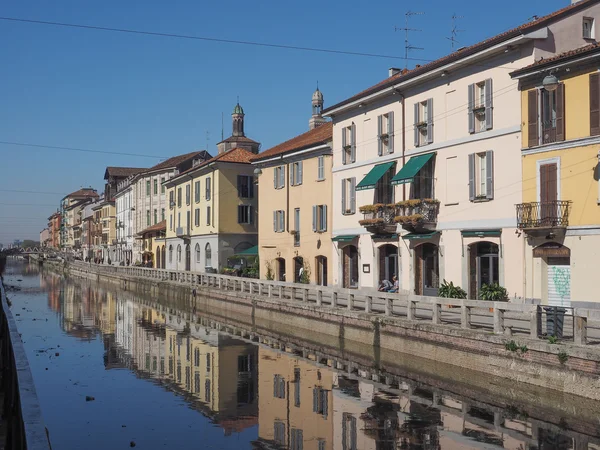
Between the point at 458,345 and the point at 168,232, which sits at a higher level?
the point at 168,232

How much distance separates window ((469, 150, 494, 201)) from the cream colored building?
0.14 feet

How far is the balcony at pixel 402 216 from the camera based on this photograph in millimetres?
29562

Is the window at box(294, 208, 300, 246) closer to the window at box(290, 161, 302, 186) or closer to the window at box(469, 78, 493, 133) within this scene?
the window at box(290, 161, 302, 186)

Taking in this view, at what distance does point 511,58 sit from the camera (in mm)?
25391

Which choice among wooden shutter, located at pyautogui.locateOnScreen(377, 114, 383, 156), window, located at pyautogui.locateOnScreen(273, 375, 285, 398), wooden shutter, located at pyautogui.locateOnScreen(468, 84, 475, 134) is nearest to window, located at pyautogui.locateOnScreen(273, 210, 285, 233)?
wooden shutter, located at pyautogui.locateOnScreen(377, 114, 383, 156)

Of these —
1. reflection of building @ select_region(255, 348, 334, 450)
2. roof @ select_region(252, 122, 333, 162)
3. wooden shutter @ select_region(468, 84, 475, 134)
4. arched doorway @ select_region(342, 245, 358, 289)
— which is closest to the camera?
reflection of building @ select_region(255, 348, 334, 450)

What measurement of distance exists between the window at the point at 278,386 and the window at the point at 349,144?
18.1 metres

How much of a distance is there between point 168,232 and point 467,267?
48.3m

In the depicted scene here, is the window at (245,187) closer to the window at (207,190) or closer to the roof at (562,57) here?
the window at (207,190)

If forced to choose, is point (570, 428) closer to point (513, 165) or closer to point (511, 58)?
point (513, 165)

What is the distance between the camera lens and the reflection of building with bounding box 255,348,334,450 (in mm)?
14078

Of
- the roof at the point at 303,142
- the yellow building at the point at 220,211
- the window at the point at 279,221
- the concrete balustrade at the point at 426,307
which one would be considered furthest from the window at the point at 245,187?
the concrete balustrade at the point at 426,307

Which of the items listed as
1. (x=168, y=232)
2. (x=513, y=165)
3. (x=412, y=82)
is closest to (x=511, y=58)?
(x=513, y=165)

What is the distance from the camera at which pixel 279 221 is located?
45.3 m
